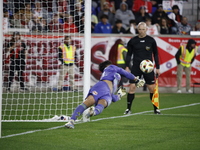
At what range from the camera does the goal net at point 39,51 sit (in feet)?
54.9

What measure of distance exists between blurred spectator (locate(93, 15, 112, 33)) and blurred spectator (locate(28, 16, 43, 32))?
4921mm

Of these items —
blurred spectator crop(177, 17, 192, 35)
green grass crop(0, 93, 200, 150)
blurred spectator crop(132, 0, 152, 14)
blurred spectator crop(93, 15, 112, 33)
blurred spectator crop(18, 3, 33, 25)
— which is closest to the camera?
green grass crop(0, 93, 200, 150)

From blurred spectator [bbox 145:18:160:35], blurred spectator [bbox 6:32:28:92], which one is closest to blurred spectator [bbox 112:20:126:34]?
blurred spectator [bbox 145:18:160:35]

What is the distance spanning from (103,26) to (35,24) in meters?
5.30

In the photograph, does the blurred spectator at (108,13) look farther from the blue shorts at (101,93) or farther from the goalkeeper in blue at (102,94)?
the blue shorts at (101,93)

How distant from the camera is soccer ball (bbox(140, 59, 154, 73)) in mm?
11289

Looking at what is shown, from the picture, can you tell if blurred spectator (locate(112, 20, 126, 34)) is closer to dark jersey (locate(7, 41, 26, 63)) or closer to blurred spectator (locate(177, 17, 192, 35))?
blurred spectator (locate(177, 17, 192, 35))

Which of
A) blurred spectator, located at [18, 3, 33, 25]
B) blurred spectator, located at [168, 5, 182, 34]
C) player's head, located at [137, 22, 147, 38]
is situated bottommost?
player's head, located at [137, 22, 147, 38]

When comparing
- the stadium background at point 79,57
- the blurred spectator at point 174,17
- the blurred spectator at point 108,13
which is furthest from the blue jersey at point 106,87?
the blurred spectator at point 174,17

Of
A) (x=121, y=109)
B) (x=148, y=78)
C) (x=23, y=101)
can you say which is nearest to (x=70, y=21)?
(x=23, y=101)

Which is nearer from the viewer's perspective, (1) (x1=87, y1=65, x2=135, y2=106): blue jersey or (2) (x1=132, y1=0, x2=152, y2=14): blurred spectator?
(1) (x1=87, y1=65, x2=135, y2=106): blue jersey

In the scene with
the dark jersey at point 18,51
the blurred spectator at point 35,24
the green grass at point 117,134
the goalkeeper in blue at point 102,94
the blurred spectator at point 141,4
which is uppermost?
the blurred spectator at point 141,4

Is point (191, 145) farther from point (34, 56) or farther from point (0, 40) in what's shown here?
point (34, 56)

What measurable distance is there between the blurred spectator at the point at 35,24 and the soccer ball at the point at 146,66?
657 cm
